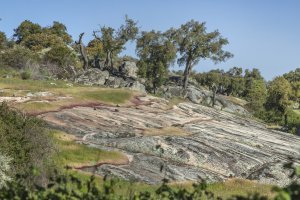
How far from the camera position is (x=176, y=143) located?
4647 cm

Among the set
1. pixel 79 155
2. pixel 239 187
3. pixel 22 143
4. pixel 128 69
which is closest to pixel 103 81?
pixel 128 69

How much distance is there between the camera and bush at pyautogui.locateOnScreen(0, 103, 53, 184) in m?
29.6

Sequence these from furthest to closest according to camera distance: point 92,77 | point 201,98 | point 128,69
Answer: point 128,69, point 201,98, point 92,77

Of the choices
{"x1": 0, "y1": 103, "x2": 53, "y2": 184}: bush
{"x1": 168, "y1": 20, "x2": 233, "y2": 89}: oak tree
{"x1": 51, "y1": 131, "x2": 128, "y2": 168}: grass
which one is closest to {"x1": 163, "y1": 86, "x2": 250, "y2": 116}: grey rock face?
{"x1": 168, "y1": 20, "x2": 233, "y2": 89}: oak tree

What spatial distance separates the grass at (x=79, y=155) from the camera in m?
37.0

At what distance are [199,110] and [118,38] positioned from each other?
46669 millimetres

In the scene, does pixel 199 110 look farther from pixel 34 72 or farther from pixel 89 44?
pixel 89 44

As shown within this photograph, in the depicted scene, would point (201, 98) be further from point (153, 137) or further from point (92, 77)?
point (153, 137)

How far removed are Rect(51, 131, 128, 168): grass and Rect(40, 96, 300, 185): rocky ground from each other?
2.56 feet

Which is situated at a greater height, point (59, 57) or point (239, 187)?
point (59, 57)

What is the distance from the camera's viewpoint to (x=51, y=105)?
54.2 meters

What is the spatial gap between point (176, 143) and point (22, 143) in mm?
18292

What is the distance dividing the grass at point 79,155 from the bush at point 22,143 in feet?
7.71

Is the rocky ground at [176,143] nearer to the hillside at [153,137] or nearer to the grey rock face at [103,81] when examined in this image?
the hillside at [153,137]
